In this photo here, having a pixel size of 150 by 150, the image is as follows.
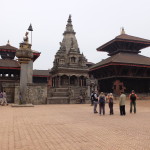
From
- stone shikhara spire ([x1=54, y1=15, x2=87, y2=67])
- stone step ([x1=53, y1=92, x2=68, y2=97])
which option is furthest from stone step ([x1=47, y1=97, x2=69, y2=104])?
stone shikhara spire ([x1=54, y1=15, x2=87, y2=67])

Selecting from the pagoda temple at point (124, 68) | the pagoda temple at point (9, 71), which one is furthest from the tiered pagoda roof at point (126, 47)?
the pagoda temple at point (9, 71)

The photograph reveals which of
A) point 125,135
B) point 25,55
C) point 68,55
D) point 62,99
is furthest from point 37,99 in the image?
point 68,55

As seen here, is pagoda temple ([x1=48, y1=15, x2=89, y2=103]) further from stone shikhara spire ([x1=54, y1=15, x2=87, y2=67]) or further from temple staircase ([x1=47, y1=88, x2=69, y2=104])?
temple staircase ([x1=47, y1=88, x2=69, y2=104])

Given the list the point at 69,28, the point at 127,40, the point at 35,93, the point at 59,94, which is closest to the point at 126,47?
the point at 127,40

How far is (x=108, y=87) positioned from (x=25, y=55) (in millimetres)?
19343

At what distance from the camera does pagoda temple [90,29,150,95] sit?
28297 mm

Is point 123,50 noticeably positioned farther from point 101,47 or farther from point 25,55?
point 25,55

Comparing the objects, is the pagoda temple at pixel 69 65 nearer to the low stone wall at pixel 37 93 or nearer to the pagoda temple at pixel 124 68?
the pagoda temple at pixel 124 68

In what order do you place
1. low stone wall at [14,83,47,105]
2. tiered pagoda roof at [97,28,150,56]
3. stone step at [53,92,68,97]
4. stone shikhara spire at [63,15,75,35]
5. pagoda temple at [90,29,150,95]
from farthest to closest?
stone shikhara spire at [63,15,75,35], tiered pagoda roof at [97,28,150,56], pagoda temple at [90,29,150,95], stone step at [53,92,68,97], low stone wall at [14,83,47,105]

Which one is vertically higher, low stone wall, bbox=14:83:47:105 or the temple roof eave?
the temple roof eave

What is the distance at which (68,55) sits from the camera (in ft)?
139

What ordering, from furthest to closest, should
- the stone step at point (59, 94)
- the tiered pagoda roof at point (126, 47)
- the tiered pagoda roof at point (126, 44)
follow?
the tiered pagoda roof at point (126, 44), the tiered pagoda roof at point (126, 47), the stone step at point (59, 94)

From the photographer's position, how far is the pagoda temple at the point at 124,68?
28297 millimetres

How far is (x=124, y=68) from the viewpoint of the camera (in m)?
29.2
